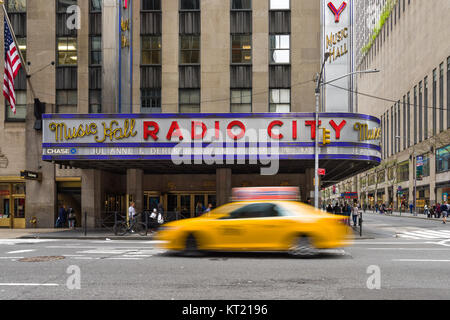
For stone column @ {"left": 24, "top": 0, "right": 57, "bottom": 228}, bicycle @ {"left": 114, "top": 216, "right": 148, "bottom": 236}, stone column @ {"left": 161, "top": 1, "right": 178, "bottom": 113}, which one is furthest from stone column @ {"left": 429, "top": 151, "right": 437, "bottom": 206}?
stone column @ {"left": 24, "top": 0, "right": 57, "bottom": 228}

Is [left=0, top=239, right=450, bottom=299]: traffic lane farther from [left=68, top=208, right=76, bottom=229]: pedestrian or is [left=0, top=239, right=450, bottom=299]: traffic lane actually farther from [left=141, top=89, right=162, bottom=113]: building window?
[left=141, top=89, right=162, bottom=113]: building window

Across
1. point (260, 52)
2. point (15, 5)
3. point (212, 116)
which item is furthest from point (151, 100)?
point (15, 5)

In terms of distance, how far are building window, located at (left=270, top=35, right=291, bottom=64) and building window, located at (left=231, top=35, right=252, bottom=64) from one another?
1368mm

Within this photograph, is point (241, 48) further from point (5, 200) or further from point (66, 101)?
point (5, 200)

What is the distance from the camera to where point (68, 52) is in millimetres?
28688

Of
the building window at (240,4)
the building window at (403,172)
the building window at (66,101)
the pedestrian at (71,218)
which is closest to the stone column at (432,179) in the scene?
the building window at (403,172)

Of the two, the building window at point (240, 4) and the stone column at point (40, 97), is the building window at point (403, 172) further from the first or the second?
the stone column at point (40, 97)

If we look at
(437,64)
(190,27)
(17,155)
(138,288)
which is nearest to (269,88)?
(190,27)

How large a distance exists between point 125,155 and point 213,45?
9840 millimetres

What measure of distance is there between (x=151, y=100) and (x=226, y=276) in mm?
20487

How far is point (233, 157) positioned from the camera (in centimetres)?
2288

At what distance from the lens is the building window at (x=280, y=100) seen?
28.1 metres

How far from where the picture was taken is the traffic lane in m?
7.86
